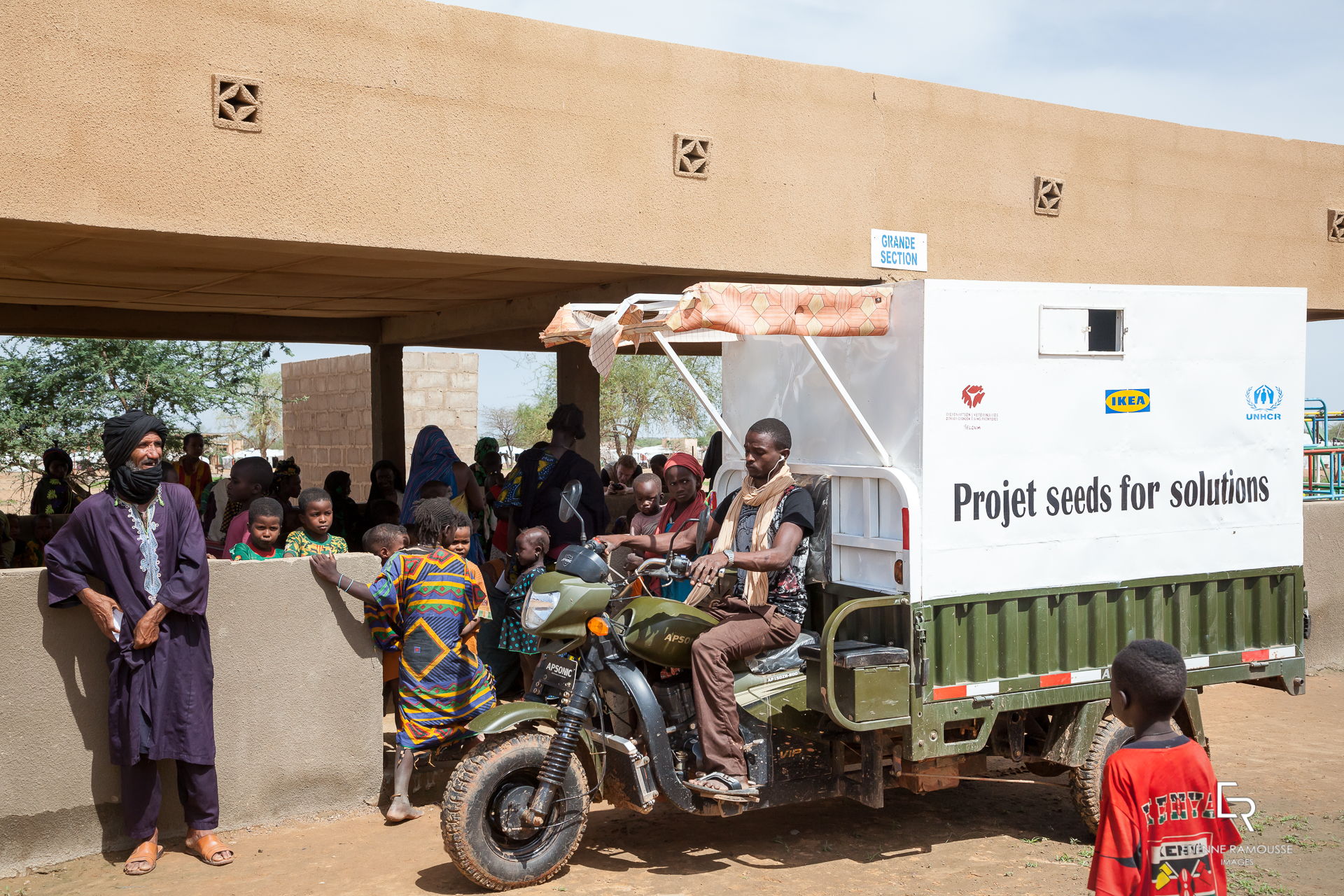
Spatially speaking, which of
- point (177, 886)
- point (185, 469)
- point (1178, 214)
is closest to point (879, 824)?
point (177, 886)

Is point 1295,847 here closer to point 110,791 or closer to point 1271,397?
point 1271,397

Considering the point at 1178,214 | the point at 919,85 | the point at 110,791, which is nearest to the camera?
the point at 110,791

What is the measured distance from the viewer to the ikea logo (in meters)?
5.59

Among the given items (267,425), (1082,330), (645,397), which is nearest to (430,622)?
(1082,330)

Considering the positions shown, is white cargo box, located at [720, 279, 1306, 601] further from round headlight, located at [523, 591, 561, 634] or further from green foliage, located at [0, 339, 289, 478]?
green foliage, located at [0, 339, 289, 478]

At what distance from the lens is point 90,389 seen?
21.2 metres

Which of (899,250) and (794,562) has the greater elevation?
(899,250)

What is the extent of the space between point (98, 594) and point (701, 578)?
2689 mm

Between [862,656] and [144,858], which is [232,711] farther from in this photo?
[862,656]

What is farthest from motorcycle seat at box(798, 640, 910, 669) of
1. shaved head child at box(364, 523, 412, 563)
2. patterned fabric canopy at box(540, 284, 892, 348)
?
shaved head child at box(364, 523, 412, 563)

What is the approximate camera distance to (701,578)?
4680 mm

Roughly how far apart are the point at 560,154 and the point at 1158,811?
245 inches

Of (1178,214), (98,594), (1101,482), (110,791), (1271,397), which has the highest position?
(1178,214)

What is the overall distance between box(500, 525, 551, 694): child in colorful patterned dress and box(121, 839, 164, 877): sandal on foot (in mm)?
2019
